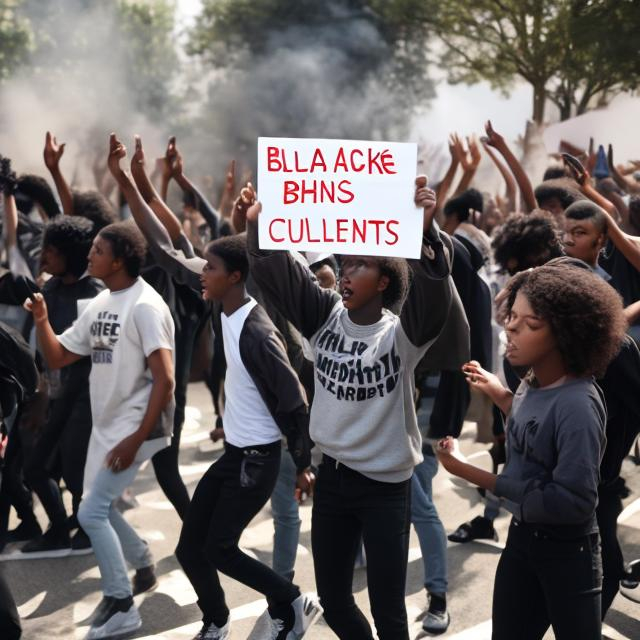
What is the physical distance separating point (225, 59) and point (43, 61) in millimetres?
5969

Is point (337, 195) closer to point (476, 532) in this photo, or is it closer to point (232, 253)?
point (232, 253)

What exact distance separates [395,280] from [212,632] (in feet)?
5.31

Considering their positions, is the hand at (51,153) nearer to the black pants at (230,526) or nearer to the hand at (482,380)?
the black pants at (230,526)

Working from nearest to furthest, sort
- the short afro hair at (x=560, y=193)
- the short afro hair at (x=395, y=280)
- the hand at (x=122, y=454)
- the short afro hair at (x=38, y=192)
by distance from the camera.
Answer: the short afro hair at (x=395, y=280)
the hand at (x=122, y=454)
the short afro hair at (x=560, y=193)
the short afro hair at (x=38, y=192)

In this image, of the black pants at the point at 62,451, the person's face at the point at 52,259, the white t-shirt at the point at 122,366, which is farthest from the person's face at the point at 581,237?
A: the person's face at the point at 52,259

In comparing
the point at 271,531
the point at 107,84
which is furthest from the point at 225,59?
the point at 271,531

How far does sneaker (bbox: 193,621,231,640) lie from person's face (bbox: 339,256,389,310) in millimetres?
1479

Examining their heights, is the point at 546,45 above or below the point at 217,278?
above

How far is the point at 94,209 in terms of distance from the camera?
626 cm

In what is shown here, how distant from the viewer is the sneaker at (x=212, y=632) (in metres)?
4.20

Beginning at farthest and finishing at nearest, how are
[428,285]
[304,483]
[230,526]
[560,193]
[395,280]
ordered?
[560,193] < [304,483] < [230,526] < [395,280] < [428,285]

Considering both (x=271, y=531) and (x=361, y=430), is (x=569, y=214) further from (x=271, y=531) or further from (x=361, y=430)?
(x=271, y=531)

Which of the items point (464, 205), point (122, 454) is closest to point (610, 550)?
point (122, 454)

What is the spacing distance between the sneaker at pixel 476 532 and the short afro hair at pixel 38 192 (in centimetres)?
343
